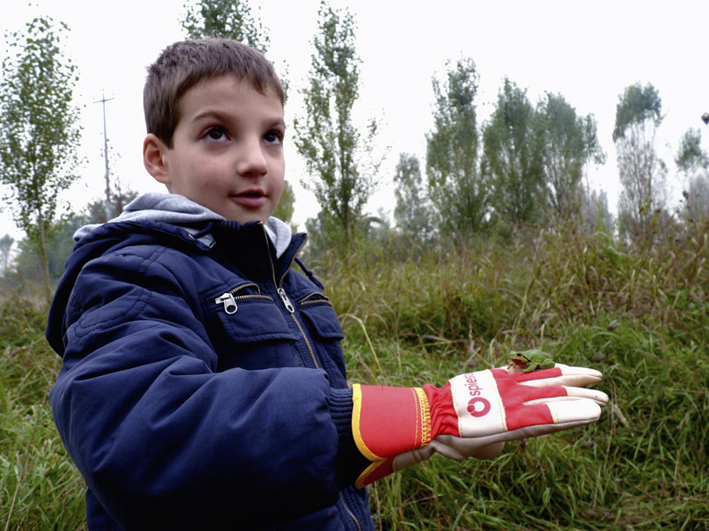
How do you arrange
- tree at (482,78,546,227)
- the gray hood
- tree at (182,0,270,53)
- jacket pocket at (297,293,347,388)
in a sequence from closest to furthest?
the gray hood, jacket pocket at (297,293,347,388), tree at (182,0,270,53), tree at (482,78,546,227)

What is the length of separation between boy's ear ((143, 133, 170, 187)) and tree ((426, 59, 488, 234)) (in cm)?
1458

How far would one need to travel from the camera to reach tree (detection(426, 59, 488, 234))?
1611 centimetres

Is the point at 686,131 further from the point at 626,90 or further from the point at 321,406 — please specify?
the point at 321,406

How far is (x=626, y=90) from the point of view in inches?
1014

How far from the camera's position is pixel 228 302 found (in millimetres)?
988

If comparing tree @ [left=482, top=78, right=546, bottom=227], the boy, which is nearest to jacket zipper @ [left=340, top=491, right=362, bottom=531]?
the boy

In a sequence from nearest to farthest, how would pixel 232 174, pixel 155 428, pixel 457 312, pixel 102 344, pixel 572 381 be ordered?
pixel 155 428 → pixel 102 344 → pixel 572 381 → pixel 232 174 → pixel 457 312

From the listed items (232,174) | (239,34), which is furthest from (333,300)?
(239,34)

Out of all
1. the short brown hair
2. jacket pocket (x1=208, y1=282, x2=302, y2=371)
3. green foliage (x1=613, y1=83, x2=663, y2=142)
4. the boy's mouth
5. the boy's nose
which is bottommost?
jacket pocket (x1=208, y1=282, x2=302, y2=371)

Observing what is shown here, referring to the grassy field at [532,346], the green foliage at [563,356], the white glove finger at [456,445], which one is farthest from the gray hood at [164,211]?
the green foliage at [563,356]

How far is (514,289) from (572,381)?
10.6ft

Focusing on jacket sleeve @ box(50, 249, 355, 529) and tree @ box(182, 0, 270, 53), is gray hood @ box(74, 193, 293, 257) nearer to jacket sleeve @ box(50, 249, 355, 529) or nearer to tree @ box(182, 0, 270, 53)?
jacket sleeve @ box(50, 249, 355, 529)

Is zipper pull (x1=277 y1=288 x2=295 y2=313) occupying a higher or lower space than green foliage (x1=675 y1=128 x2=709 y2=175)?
lower

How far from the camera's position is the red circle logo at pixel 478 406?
0.78 metres
